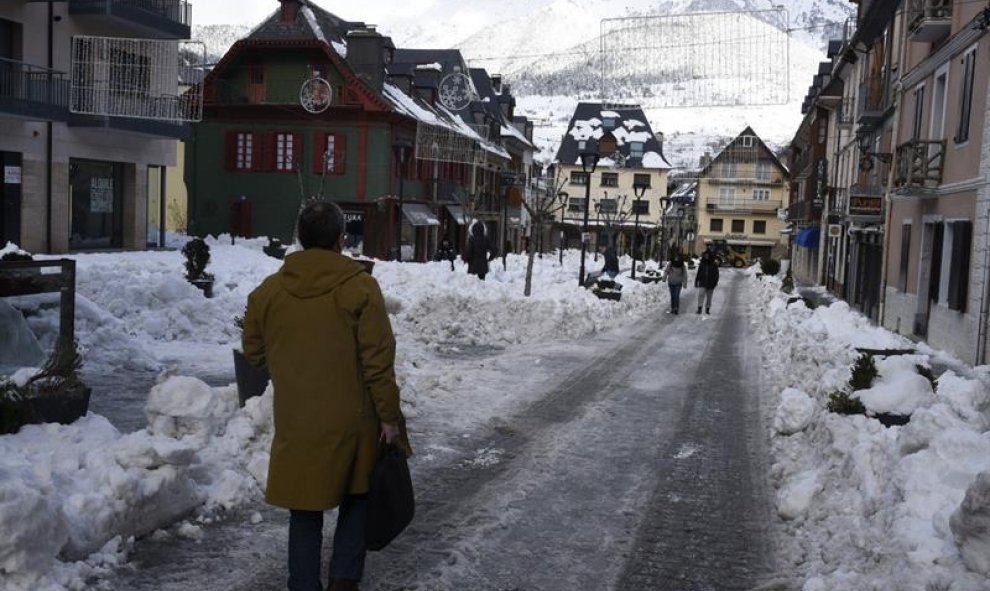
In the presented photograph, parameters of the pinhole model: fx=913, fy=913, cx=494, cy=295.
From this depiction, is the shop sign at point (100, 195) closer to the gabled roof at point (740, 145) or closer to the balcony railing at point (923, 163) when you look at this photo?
the balcony railing at point (923, 163)

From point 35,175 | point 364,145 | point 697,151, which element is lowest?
point 35,175

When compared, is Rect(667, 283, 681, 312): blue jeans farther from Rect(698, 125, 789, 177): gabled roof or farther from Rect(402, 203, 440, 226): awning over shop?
Rect(698, 125, 789, 177): gabled roof

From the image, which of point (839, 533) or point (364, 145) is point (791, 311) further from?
point (364, 145)

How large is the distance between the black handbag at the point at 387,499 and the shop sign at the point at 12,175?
873 inches

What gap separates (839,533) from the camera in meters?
5.73

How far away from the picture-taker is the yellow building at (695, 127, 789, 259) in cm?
8538

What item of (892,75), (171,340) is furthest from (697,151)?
(171,340)

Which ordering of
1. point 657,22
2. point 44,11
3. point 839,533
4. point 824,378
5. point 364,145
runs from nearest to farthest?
point 839,533 → point 824,378 → point 657,22 → point 44,11 → point 364,145

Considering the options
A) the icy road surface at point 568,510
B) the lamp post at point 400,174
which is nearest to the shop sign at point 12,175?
the lamp post at point 400,174

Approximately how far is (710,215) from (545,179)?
53.3ft

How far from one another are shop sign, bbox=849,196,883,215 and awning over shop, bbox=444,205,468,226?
76.1ft

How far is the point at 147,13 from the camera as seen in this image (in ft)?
84.9

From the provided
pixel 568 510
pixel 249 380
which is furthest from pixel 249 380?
pixel 568 510

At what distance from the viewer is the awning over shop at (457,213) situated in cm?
4797
